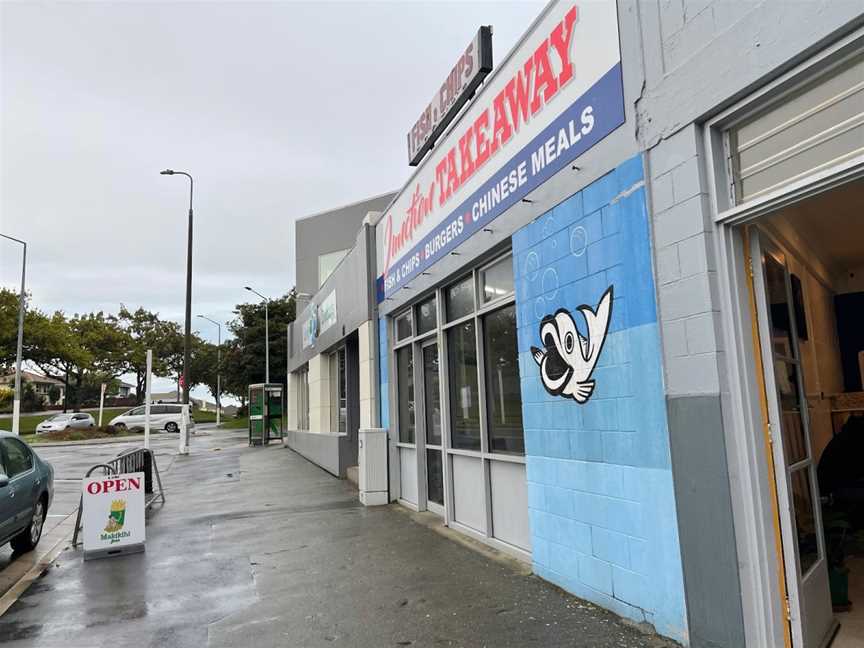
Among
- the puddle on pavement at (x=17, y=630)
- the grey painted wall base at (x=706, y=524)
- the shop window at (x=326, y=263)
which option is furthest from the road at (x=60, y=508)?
the shop window at (x=326, y=263)


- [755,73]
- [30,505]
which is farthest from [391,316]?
[755,73]

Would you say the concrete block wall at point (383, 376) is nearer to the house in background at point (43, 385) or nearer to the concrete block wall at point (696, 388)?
the concrete block wall at point (696, 388)

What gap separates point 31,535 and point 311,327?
33.6ft

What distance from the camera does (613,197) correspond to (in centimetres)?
444

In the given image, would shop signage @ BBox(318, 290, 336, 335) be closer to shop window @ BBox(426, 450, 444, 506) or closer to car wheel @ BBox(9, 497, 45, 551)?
shop window @ BBox(426, 450, 444, 506)

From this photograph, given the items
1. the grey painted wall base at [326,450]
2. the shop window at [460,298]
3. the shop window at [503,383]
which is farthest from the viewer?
the grey painted wall base at [326,450]

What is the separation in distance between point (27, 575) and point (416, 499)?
4707 mm

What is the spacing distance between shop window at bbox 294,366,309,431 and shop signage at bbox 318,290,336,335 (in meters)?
4.32

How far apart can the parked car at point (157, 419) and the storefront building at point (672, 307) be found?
37407 mm

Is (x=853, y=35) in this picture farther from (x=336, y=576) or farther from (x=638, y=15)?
(x=336, y=576)

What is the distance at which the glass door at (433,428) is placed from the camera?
8188mm

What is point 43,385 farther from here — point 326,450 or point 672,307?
point 672,307

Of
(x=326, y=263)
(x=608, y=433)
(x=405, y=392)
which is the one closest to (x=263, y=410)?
(x=326, y=263)

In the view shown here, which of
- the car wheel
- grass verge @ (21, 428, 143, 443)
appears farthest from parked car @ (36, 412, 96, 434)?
the car wheel
